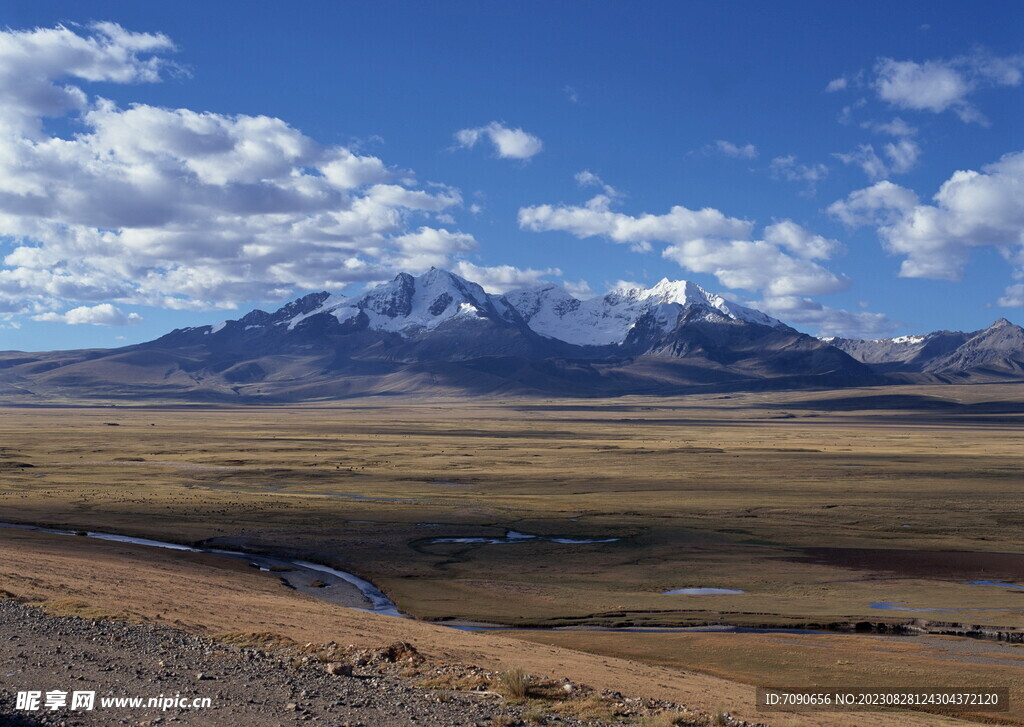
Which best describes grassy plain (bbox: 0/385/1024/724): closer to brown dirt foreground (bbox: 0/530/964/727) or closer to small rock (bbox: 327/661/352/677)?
brown dirt foreground (bbox: 0/530/964/727)

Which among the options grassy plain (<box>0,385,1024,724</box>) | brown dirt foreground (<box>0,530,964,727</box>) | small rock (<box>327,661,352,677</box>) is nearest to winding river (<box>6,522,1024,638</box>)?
grassy plain (<box>0,385,1024,724</box>)

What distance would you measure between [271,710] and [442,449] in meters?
128

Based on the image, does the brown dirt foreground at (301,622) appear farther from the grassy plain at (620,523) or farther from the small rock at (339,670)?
the grassy plain at (620,523)

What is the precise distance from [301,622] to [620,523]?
4098cm

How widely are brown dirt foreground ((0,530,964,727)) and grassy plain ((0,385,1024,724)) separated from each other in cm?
389

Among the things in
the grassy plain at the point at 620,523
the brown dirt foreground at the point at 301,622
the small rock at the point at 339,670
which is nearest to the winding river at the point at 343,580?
the grassy plain at the point at 620,523

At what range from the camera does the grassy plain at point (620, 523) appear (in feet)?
137

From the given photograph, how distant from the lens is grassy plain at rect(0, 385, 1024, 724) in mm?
41781

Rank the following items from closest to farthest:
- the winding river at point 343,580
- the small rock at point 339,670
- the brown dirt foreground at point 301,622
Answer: the small rock at point 339,670, the brown dirt foreground at point 301,622, the winding river at point 343,580

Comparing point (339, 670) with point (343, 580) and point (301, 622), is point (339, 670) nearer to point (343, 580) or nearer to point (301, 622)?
point (301, 622)

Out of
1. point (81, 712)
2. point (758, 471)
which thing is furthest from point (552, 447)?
point (81, 712)

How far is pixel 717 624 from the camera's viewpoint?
39625 millimetres

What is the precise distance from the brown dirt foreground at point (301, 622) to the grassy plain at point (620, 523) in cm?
A: 389

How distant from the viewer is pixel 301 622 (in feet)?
99.6
